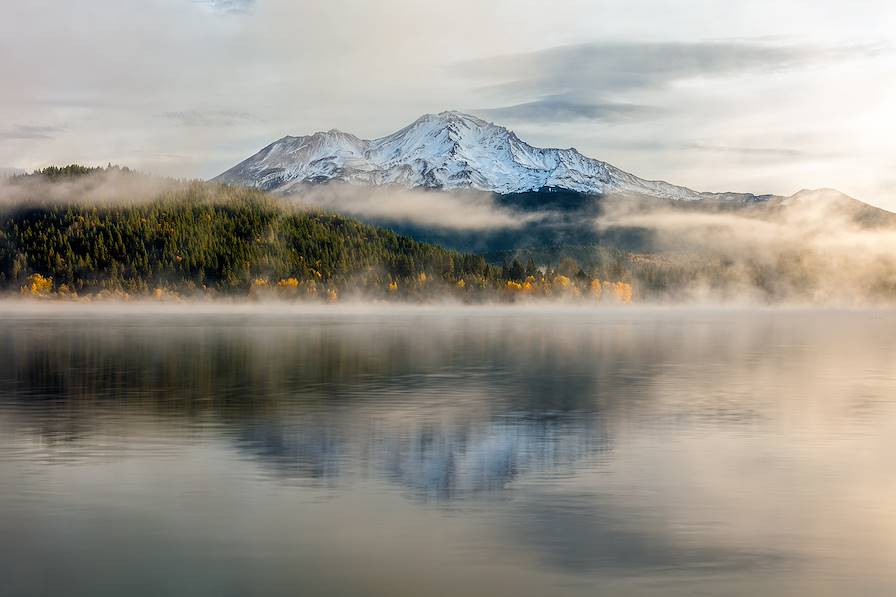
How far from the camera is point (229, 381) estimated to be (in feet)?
202

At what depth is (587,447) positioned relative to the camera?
37.0 metres

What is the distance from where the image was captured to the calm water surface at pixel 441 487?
827 inches

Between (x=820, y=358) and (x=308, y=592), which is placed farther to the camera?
(x=820, y=358)

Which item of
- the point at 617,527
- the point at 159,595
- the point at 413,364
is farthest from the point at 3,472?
the point at 413,364

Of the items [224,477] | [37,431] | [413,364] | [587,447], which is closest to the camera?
[224,477]

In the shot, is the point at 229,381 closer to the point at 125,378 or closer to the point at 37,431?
the point at 125,378

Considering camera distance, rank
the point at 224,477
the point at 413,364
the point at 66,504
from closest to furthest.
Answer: the point at 66,504 < the point at 224,477 < the point at 413,364

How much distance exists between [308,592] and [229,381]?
4325 centimetres

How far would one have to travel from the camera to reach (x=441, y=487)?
96.1 ft

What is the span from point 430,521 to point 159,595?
7.55 m

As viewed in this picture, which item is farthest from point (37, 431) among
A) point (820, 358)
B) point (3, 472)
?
point (820, 358)

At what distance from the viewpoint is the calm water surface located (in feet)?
68.9

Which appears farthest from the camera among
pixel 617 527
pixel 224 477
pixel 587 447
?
pixel 587 447

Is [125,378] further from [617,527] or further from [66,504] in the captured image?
[617,527]
